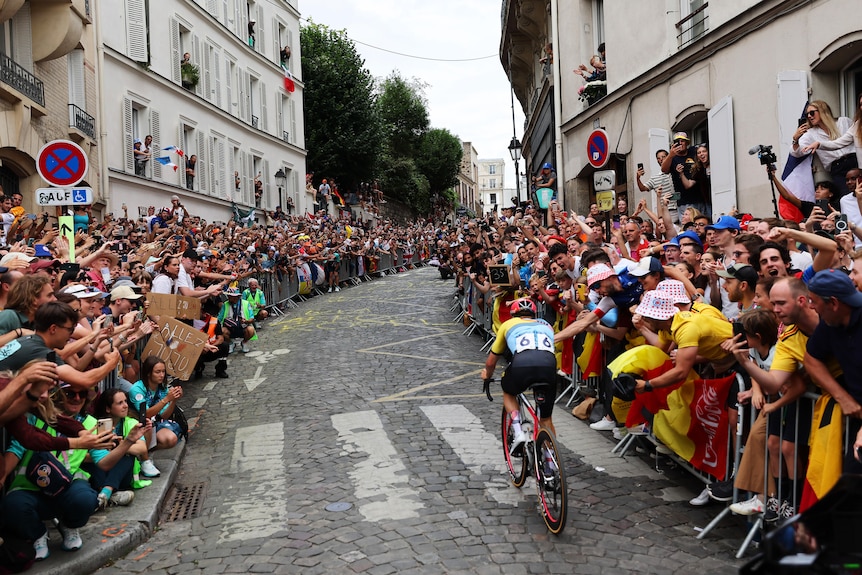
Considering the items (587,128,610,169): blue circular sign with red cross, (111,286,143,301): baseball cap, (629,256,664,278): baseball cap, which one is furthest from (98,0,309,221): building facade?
(629,256,664,278): baseball cap

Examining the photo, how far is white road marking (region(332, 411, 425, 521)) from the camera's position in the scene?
6.02m

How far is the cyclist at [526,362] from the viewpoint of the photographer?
19.6ft

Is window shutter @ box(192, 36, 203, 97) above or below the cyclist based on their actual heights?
above

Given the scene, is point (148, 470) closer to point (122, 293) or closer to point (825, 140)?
point (122, 293)

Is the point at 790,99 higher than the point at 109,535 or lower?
higher

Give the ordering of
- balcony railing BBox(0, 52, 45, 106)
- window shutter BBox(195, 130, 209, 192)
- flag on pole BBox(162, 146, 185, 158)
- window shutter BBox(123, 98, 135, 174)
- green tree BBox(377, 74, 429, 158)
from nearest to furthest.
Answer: balcony railing BBox(0, 52, 45, 106)
window shutter BBox(123, 98, 135, 174)
flag on pole BBox(162, 146, 185, 158)
window shutter BBox(195, 130, 209, 192)
green tree BBox(377, 74, 429, 158)

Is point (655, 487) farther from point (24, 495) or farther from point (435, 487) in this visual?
point (24, 495)

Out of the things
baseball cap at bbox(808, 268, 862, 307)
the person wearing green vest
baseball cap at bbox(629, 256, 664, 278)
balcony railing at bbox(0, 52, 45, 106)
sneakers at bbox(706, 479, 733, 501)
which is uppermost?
balcony railing at bbox(0, 52, 45, 106)

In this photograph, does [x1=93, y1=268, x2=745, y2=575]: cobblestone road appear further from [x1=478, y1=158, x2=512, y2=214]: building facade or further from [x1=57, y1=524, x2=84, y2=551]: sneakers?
[x1=478, y1=158, x2=512, y2=214]: building facade

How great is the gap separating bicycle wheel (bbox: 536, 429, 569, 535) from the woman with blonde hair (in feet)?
17.9

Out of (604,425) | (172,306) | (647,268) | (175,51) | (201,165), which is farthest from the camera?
(201,165)

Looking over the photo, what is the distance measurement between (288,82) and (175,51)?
10.9 m

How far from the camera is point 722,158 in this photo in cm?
1254

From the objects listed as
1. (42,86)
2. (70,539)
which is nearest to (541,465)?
(70,539)
